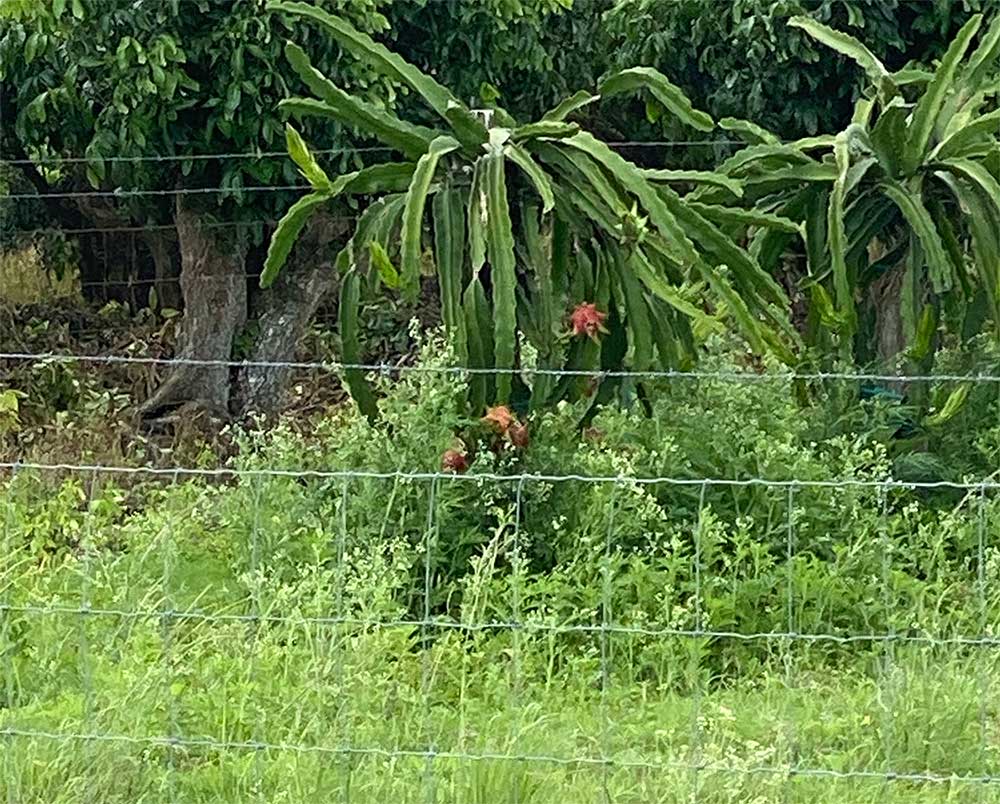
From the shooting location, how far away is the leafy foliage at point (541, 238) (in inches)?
201

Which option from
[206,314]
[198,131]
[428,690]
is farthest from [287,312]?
[428,690]

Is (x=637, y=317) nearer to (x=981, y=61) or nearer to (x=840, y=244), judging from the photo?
(x=840, y=244)

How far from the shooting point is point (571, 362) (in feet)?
17.9

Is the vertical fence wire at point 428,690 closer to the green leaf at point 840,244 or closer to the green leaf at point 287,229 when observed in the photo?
the green leaf at point 287,229

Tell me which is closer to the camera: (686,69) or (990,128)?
(990,128)

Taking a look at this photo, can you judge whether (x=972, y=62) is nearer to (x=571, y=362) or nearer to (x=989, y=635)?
(x=571, y=362)

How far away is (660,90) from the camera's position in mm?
5660

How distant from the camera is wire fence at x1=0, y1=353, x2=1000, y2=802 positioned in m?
3.50

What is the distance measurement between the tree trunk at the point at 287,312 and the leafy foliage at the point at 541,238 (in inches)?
103

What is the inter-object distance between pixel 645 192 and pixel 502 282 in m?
0.60

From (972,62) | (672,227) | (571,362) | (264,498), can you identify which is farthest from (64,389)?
(972,62)

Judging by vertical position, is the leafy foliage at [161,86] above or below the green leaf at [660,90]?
above

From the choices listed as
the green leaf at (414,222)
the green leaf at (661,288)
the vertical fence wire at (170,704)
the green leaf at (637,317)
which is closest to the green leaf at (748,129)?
the green leaf at (661,288)

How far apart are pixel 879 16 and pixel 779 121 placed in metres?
0.80
